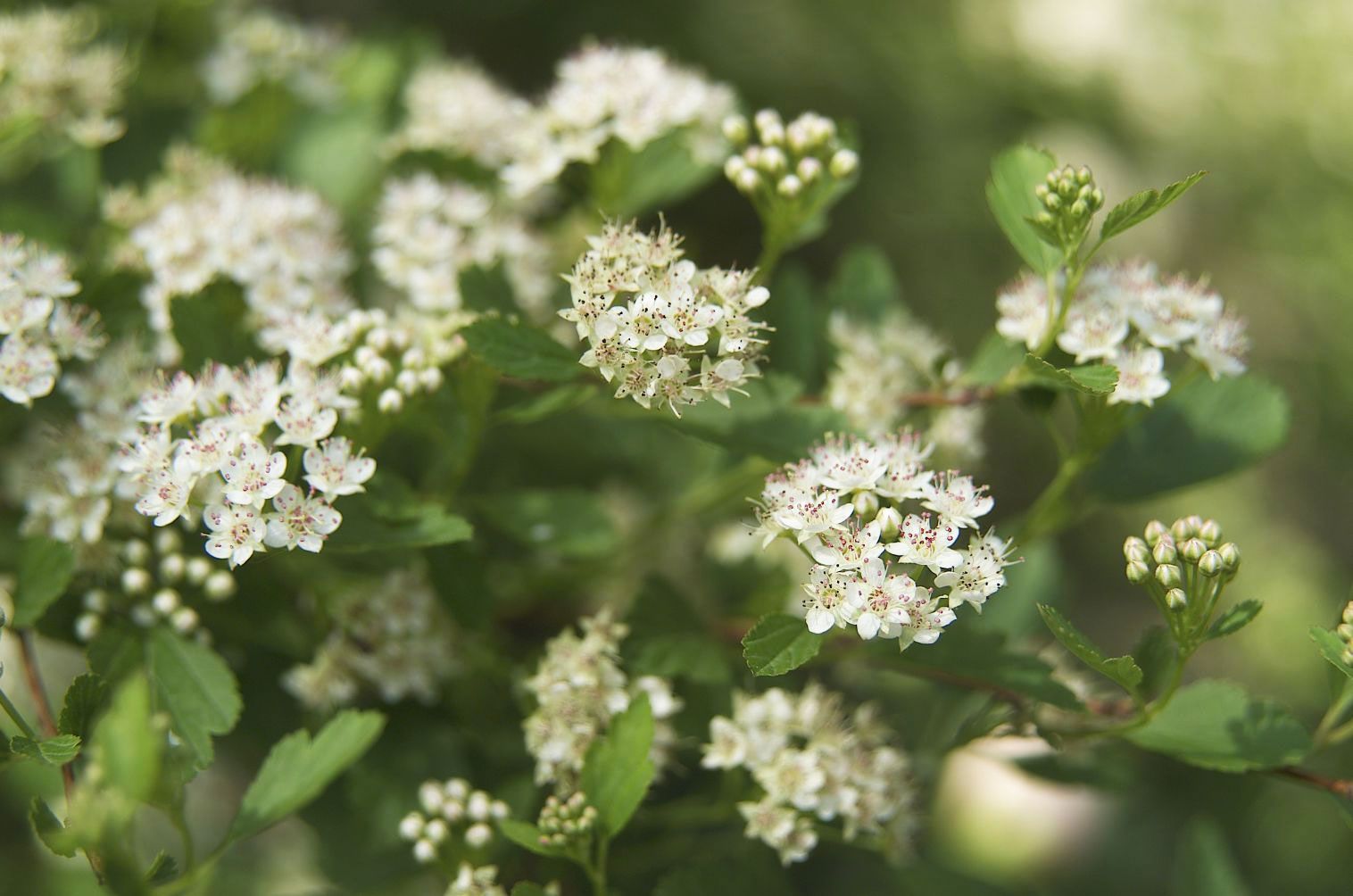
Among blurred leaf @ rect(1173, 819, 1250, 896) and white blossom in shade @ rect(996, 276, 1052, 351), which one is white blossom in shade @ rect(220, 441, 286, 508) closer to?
white blossom in shade @ rect(996, 276, 1052, 351)

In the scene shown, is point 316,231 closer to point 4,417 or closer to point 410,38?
point 4,417

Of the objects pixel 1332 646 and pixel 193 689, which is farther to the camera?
pixel 193 689

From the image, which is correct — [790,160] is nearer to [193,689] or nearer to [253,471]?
[253,471]

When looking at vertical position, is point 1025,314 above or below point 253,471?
above

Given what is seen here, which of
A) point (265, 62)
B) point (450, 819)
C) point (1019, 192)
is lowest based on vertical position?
point (450, 819)

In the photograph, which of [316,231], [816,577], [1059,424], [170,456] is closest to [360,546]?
[170,456]

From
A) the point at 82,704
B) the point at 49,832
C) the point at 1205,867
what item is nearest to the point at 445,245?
the point at 82,704
